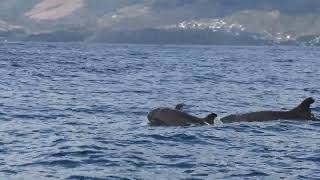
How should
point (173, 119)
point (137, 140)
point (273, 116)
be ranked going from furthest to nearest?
point (273, 116) → point (173, 119) → point (137, 140)

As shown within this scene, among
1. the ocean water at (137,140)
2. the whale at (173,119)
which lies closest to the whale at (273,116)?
the ocean water at (137,140)

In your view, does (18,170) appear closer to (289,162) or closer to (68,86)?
(289,162)

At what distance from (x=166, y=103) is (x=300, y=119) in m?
10.0

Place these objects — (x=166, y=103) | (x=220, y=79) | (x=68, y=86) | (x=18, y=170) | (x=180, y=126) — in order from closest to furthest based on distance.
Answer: (x=18, y=170)
(x=180, y=126)
(x=166, y=103)
(x=68, y=86)
(x=220, y=79)

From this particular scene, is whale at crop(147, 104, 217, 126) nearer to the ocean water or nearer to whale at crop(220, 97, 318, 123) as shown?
the ocean water

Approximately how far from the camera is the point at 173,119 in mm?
27859

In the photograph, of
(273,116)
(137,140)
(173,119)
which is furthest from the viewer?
(273,116)

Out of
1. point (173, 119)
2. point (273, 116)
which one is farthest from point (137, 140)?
point (273, 116)

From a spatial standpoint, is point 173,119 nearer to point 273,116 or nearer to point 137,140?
point 137,140

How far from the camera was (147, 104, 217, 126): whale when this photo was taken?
27750mm

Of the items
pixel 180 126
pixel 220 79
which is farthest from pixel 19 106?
pixel 220 79

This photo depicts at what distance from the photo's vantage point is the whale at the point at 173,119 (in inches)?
1093

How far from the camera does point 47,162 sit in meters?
19.7

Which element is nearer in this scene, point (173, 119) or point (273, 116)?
point (173, 119)
